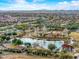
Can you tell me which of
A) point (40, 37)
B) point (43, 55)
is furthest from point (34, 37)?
point (43, 55)

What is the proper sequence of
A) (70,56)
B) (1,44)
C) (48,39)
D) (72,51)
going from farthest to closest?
(48,39)
(1,44)
(72,51)
(70,56)

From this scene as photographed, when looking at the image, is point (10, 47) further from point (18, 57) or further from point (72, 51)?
point (72, 51)

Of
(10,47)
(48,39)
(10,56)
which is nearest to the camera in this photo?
(10,56)

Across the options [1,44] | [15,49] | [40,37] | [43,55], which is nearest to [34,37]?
[40,37]

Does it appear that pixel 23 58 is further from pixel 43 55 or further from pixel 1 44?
pixel 1 44

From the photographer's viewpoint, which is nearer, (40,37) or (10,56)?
(10,56)

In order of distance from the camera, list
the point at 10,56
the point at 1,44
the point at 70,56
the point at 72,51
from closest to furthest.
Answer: the point at 70,56 → the point at 10,56 → the point at 72,51 → the point at 1,44

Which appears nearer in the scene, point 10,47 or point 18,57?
point 18,57

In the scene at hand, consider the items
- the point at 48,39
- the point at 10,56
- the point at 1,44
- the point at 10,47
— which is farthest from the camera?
the point at 48,39
